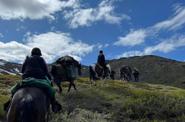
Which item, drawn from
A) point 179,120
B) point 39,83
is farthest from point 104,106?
point 39,83

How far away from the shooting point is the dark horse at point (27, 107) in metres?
12.3

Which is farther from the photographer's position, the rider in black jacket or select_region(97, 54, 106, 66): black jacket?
select_region(97, 54, 106, 66): black jacket

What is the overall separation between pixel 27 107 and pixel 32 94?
0.65 meters

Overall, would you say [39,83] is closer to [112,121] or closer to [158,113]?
[112,121]

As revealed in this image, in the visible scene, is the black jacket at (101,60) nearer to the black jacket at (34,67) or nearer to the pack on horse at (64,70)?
the pack on horse at (64,70)

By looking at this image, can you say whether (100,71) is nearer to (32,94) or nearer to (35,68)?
(35,68)

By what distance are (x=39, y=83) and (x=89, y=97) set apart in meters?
16.8

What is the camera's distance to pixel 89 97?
3045 cm

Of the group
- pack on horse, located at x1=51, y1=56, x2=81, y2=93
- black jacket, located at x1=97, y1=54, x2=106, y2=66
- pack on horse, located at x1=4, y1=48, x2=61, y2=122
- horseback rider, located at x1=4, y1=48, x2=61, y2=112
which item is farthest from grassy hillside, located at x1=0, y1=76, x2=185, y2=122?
black jacket, located at x1=97, y1=54, x2=106, y2=66

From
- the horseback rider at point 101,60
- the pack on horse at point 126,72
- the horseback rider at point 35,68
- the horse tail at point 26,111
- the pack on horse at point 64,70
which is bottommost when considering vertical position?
the horse tail at point 26,111

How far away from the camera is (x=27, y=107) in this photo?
1233 centimetres

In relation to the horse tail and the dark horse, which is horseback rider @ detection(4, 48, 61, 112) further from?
the horse tail

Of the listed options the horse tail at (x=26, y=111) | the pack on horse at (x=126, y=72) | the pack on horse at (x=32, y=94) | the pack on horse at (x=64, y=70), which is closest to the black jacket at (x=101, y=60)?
the pack on horse at (x=64, y=70)

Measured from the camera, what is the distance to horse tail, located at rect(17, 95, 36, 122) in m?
12.3
